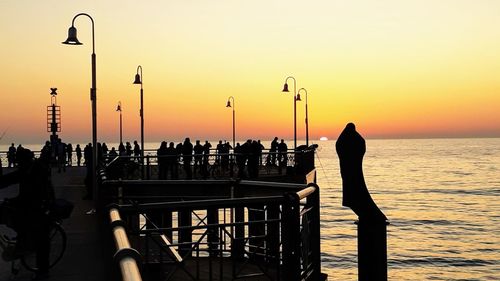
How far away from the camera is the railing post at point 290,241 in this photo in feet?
23.9

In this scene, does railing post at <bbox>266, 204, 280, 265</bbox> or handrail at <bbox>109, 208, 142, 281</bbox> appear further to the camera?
railing post at <bbox>266, 204, 280, 265</bbox>

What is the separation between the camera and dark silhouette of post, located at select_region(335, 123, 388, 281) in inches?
339

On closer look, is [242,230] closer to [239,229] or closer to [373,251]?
[239,229]

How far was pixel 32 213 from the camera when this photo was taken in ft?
29.3

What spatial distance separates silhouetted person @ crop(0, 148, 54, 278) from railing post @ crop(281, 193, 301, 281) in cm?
380

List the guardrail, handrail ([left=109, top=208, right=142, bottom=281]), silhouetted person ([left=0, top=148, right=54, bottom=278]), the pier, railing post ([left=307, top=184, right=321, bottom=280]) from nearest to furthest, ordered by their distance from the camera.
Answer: handrail ([left=109, top=208, right=142, bottom=281])
the pier
the guardrail
railing post ([left=307, top=184, right=321, bottom=280])
silhouetted person ([left=0, top=148, right=54, bottom=278])

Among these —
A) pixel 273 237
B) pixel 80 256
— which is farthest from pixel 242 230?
pixel 80 256

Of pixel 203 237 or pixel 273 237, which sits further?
pixel 273 237

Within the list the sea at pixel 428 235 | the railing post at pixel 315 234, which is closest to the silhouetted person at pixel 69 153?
the sea at pixel 428 235

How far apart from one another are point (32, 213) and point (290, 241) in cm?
400

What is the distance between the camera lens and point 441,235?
40531mm

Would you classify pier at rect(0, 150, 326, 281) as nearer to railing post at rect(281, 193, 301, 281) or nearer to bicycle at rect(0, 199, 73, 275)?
railing post at rect(281, 193, 301, 281)

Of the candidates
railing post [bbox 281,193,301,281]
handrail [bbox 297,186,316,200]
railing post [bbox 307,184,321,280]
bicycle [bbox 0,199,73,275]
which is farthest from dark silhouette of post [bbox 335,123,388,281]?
bicycle [bbox 0,199,73,275]

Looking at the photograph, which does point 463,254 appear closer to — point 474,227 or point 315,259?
point 474,227
